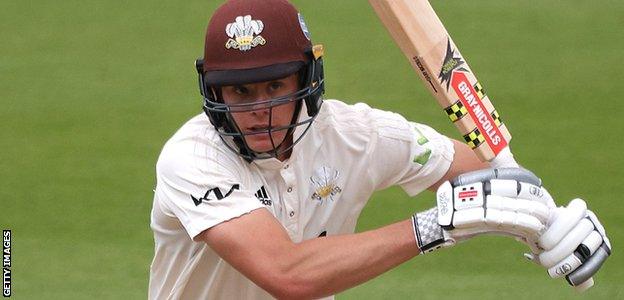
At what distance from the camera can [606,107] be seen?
8664mm

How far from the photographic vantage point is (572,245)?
4.13 metres

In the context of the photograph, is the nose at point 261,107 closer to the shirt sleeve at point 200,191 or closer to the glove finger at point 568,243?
the shirt sleeve at point 200,191

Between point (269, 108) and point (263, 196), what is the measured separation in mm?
385

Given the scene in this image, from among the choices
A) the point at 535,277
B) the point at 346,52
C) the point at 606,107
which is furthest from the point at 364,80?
the point at 535,277

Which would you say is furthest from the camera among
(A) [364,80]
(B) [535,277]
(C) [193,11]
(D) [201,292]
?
(C) [193,11]

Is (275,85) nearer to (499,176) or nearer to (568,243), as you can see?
(499,176)

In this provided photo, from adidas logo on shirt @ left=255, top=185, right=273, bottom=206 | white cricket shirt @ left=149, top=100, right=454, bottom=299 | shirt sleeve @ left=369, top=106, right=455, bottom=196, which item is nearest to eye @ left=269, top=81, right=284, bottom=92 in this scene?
white cricket shirt @ left=149, top=100, right=454, bottom=299

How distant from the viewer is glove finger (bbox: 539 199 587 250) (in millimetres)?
4137

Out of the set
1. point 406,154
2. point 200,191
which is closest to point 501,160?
point 406,154

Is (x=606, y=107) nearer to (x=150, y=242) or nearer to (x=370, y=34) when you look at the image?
(x=370, y=34)

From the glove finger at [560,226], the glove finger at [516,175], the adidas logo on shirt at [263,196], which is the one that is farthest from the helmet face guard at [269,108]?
the glove finger at [560,226]

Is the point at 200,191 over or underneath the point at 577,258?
over

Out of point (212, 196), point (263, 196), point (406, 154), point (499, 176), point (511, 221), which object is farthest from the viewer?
point (406, 154)

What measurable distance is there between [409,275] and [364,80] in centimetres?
207
